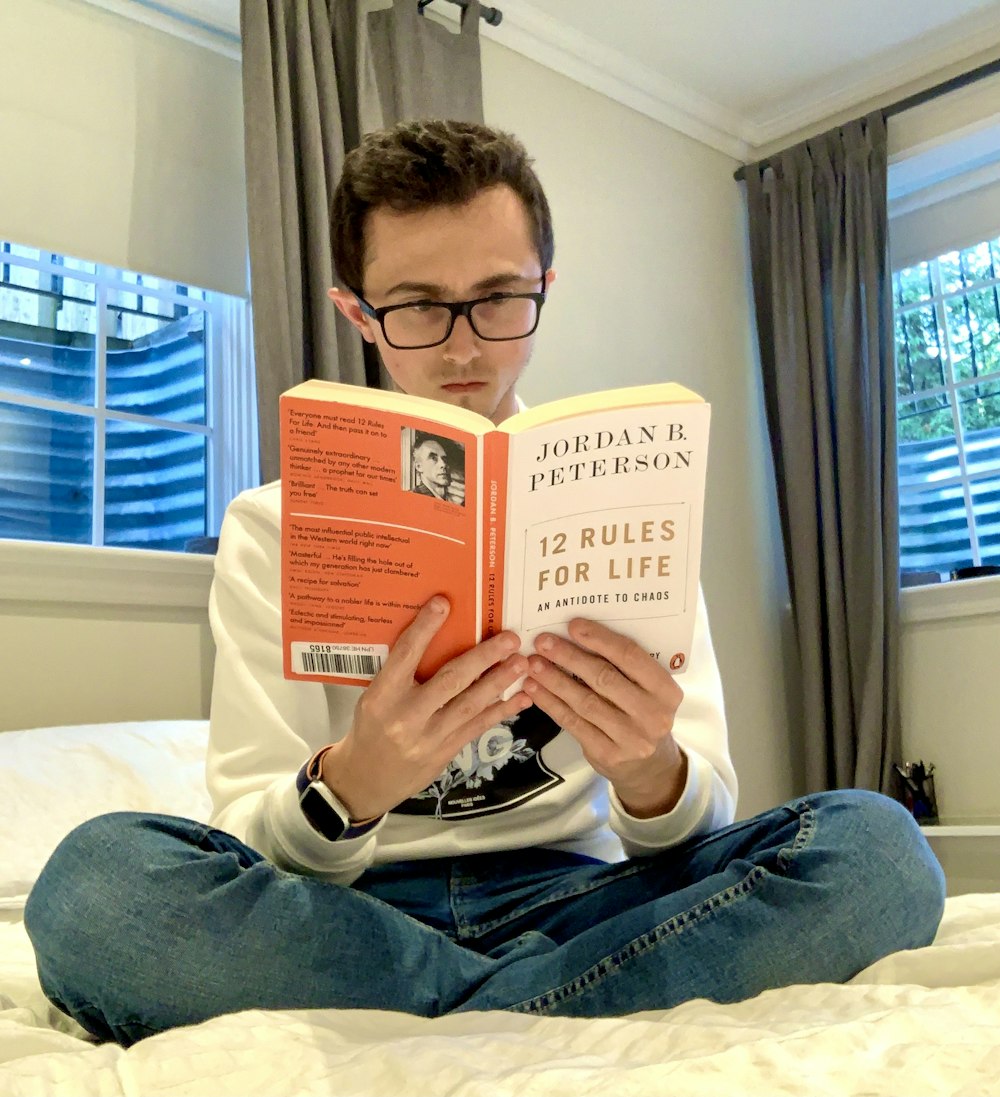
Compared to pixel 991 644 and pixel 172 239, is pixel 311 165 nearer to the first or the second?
pixel 172 239

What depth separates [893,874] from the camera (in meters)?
0.80

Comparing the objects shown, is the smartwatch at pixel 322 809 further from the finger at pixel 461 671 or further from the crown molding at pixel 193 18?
the crown molding at pixel 193 18

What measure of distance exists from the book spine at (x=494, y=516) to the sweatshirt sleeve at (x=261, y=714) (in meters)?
0.26

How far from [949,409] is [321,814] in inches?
106

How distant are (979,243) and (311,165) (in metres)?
1.93

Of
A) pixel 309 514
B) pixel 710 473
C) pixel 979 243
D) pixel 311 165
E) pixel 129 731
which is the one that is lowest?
pixel 129 731

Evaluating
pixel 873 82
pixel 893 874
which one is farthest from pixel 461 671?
pixel 873 82

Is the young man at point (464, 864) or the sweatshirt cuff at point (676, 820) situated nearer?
the young man at point (464, 864)

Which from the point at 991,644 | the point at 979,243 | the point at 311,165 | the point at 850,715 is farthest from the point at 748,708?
the point at 311,165

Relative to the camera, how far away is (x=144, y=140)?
211 centimetres

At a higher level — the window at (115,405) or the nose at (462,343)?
the window at (115,405)

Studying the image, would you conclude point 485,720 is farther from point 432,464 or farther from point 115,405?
point 115,405

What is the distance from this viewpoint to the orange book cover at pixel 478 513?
75 centimetres

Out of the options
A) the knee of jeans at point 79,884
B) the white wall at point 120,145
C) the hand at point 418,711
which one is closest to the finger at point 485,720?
the hand at point 418,711
